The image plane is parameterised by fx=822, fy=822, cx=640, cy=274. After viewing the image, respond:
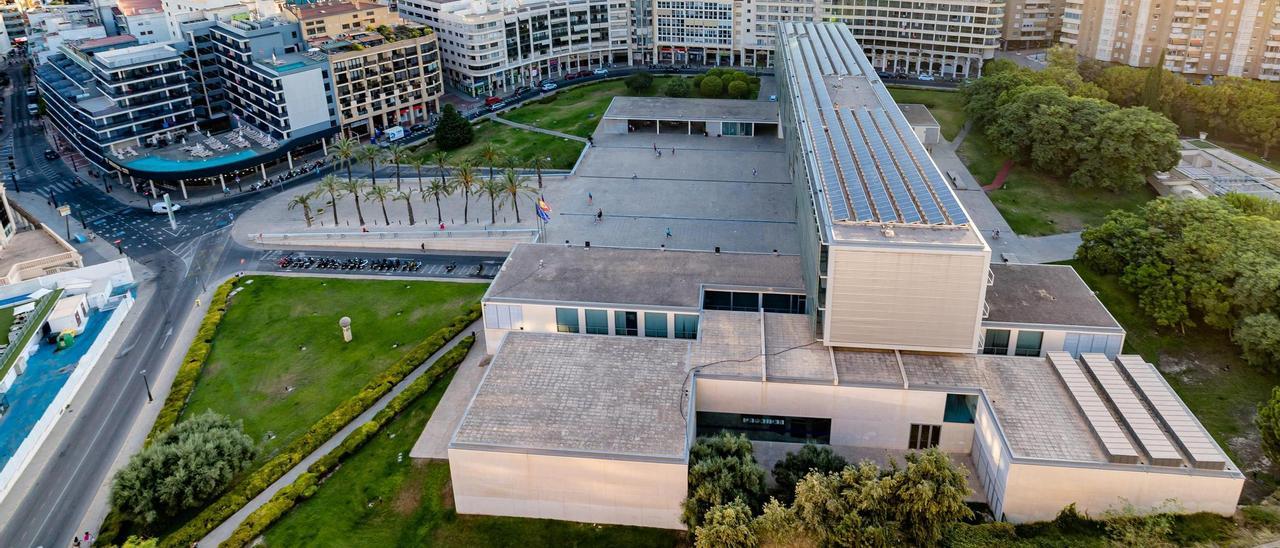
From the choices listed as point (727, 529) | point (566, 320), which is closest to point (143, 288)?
point (566, 320)

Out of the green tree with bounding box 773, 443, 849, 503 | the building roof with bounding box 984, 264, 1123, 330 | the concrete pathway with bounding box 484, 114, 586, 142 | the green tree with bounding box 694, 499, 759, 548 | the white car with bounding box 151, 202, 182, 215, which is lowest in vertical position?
the green tree with bounding box 773, 443, 849, 503

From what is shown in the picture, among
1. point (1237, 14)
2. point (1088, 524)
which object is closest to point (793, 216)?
point (1088, 524)

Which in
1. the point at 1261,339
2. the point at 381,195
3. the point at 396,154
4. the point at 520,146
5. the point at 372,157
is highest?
the point at 396,154

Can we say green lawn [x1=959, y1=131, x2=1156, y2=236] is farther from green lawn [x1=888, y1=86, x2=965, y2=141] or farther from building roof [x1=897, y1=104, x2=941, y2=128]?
green lawn [x1=888, y1=86, x2=965, y2=141]

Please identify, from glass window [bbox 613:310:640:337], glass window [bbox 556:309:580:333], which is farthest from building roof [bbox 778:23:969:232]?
glass window [bbox 556:309:580:333]

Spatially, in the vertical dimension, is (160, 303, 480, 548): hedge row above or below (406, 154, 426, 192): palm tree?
below

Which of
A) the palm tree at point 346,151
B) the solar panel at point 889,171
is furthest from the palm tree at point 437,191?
the solar panel at point 889,171

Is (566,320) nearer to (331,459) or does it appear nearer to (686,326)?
(686,326)
